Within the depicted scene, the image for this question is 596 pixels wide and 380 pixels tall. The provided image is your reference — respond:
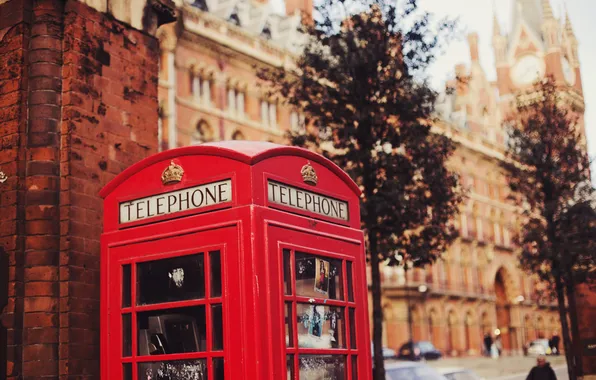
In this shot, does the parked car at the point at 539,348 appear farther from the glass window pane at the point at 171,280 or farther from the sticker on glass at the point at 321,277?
the glass window pane at the point at 171,280

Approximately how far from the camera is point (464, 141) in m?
59.1

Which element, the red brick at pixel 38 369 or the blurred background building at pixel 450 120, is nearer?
the red brick at pixel 38 369

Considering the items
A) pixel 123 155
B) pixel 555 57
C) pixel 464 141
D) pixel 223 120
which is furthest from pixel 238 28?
pixel 555 57

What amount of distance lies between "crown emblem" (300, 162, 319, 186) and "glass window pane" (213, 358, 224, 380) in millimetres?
1228

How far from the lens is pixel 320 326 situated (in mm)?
4930

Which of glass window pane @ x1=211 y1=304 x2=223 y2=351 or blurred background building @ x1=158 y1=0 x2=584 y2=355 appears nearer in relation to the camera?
glass window pane @ x1=211 y1=304 x2=223 y2=351

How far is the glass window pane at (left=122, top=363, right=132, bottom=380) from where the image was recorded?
4980 millimetres

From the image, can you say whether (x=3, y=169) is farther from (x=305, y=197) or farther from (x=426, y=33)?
(x=426, y=33)

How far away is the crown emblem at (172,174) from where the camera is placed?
502 cm

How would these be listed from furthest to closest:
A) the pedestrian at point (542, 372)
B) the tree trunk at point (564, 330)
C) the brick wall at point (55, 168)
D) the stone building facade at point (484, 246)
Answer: the stone building facade at point (484, 246) < the tree trunk at point (564, 330) < the pedestrian at point (542, 372) < the brick wall at point (55, 168)

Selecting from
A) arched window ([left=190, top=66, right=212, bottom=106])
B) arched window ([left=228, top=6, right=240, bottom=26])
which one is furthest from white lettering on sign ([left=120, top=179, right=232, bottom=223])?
arched window ([left=228, top=6, right=240, bottom=26])

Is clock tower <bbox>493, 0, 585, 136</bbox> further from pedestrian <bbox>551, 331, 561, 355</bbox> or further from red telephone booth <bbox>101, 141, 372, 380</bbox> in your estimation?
red telephone booth <bbox>101, 141, 372, 380</bbox>

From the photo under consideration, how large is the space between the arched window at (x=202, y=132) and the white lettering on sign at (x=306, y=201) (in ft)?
103

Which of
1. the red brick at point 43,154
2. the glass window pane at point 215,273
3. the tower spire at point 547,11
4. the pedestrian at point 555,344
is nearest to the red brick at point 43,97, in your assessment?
the red brick at point 43,154
